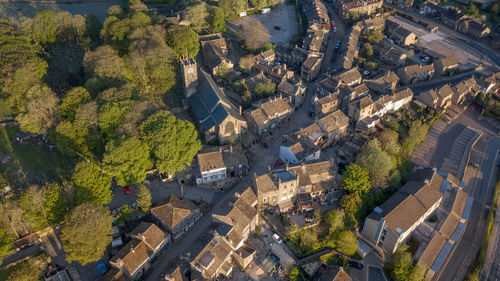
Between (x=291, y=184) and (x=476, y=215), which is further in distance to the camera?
(x=476, y=215)

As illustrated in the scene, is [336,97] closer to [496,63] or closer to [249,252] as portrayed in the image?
[249,252]

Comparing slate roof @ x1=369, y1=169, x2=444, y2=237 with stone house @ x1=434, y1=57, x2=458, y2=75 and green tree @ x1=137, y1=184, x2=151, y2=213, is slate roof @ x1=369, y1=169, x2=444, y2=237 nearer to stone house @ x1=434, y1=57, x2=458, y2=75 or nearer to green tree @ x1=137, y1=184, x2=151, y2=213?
green tree @ x1=137, y1=184, x2=151, y2=213

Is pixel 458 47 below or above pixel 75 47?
below

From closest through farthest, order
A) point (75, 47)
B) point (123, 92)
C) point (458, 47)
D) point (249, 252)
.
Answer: point (249, 252)
point (123, 92)
point (75, 47)
point (458, 47)

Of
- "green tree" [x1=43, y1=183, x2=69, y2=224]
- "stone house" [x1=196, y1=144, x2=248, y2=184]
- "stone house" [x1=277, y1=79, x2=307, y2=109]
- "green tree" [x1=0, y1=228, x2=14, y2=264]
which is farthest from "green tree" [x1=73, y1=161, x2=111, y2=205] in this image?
"stone house" [x1=277, y1=79, x2=307, y2=109]

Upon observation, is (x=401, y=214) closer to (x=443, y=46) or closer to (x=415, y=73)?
(x=415, y=73)

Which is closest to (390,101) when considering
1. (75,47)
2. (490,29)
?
(490,29)

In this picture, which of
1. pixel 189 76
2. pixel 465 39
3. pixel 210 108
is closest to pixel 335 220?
pixel 210 108
